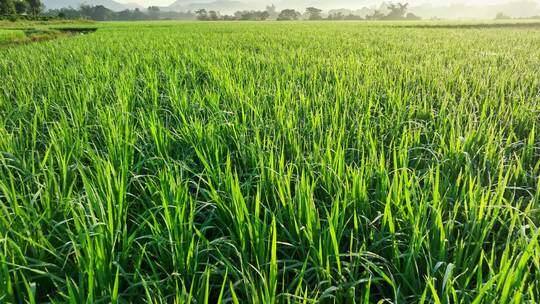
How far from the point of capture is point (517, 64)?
436 cm

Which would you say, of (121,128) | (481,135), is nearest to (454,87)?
(481,135)

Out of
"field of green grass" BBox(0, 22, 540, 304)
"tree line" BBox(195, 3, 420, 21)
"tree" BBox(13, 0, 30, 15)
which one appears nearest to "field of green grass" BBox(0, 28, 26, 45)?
"field of green grass" BBox(0, 22, 540, 304)

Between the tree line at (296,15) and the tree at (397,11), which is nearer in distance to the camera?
the tree line at (296,15)

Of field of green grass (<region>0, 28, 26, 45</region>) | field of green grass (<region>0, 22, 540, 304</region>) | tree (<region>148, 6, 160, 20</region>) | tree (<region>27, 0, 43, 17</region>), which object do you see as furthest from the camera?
tree (<region>148, 6, 160, 20</region>)

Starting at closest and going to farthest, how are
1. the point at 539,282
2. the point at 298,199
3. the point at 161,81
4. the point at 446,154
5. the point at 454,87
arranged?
the point at 539,282, the point at 298,199, the point at 446,154, the point at 454,87, the point at 161,81

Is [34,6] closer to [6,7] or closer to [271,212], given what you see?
[6,7]

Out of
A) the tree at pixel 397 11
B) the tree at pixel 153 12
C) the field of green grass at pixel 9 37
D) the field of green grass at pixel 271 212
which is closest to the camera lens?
the field of green grass at pixel 271 212

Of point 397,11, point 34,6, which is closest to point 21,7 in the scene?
point 34,6

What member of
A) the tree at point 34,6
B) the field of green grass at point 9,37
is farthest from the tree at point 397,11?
the field of green grass at point 9,37

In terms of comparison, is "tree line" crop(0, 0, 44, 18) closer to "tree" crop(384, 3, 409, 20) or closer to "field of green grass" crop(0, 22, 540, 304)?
"field of green grass" crop(0, 22, 540, 304)

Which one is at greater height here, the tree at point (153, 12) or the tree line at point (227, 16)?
the tree at point (153, 12)

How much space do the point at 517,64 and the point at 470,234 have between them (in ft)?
13.9

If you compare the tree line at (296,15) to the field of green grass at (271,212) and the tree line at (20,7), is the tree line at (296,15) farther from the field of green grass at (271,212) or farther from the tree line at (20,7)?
the field of green grass at (271,212)

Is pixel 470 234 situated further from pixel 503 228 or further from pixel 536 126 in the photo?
pixel 536 126
